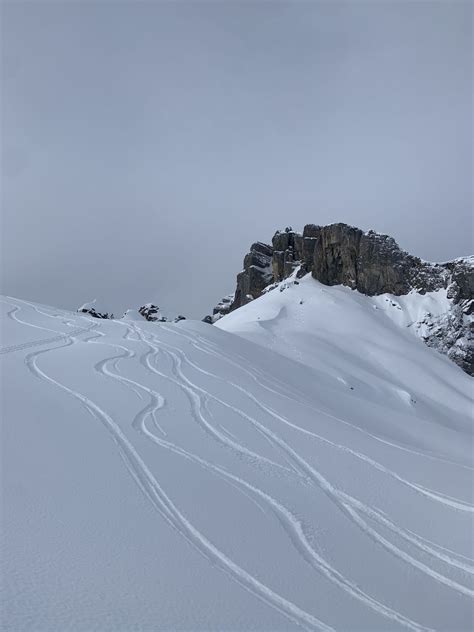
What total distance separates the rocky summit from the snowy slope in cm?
4073

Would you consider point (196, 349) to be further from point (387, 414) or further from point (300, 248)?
point (300, 248)

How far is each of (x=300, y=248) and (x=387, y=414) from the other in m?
55.5

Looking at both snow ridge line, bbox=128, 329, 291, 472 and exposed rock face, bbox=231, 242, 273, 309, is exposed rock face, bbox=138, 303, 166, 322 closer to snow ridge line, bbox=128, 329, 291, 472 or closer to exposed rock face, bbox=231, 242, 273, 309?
exposed rock face, bbox=231, 242, 273, 309

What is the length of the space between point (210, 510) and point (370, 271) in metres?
58.7

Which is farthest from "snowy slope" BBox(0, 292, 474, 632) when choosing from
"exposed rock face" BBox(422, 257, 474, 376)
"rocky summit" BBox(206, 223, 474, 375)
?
"rocky summit" BBox(206, 223, 474, 375)

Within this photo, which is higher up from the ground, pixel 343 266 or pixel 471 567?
pixel 343 266

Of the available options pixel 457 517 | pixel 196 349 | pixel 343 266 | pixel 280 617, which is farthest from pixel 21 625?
pixel 343 266

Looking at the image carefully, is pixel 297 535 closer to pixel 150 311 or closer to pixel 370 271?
pixel 370 271

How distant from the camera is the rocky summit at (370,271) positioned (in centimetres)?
5003

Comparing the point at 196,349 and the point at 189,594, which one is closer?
the point at 189,594

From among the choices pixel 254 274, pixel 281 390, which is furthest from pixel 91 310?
pixel 281 390

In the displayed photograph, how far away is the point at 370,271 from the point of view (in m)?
60.0

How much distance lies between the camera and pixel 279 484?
6.61 metres

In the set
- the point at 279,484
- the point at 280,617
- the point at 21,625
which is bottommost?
the point at 21,625
